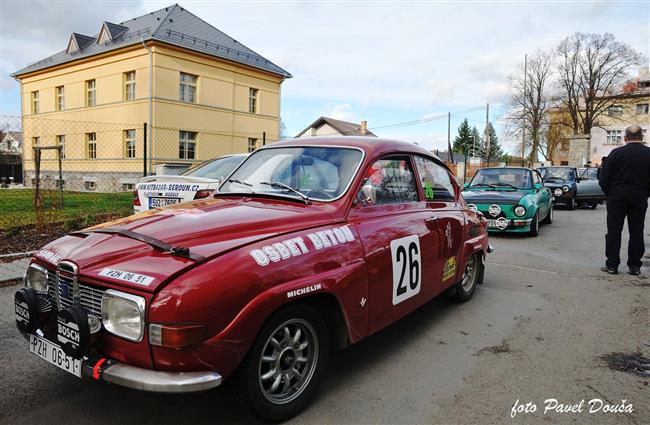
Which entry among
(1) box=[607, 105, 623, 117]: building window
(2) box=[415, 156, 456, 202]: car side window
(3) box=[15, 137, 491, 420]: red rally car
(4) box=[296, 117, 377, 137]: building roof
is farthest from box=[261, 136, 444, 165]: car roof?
(1) box=[607, 105, 623, 117]: building window

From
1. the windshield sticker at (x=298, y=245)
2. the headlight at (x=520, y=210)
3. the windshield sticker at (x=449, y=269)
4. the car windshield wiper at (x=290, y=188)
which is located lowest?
the windshield sticker at (x=449, y=269)

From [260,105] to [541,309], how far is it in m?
27.6

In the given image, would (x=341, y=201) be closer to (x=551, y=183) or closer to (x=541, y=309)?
(x=541, y=309)

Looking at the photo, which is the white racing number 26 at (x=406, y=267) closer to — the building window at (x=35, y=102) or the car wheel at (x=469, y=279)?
the car wheel at (x=469, y=279)

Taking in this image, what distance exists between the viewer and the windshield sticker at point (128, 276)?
229 centimetres

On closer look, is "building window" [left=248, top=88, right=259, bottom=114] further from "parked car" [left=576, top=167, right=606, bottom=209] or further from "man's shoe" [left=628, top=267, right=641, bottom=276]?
"man's shoe" [left=628, top=267, right=641, bottom=276]

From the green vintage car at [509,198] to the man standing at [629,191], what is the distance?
2.67 meters

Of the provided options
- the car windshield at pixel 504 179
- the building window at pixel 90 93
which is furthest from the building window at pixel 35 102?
the car windshield at pixel 504 179

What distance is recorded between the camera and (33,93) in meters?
33.1

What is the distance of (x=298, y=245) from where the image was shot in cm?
278

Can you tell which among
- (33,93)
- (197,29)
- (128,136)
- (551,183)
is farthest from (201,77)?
(551,183)

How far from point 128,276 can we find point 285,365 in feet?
3.40

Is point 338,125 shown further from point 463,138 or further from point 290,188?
point 290,188

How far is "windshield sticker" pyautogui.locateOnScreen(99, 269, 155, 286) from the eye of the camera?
229 cm
